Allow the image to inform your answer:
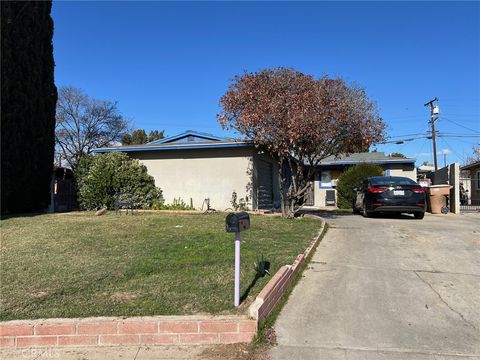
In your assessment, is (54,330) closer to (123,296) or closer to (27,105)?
(123,296)

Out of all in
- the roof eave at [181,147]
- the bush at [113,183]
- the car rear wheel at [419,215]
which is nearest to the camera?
the car rear wheel at [419,215]

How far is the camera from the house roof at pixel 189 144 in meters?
17.8

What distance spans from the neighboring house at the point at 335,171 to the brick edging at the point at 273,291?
21.1 m

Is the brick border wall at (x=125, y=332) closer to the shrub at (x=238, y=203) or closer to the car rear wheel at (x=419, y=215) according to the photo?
the car rear wheel at (x=419, y=215)

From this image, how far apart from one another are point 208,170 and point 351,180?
844 centimetres

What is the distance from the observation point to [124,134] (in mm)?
49156

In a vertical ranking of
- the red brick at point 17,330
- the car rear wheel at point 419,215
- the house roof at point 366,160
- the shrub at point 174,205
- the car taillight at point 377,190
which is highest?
the house roof at point 366,160

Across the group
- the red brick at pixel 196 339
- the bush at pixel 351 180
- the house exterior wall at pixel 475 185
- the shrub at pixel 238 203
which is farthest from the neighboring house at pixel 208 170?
the house exterior wall at pixel 475 185

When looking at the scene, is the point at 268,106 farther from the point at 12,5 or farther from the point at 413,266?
the point at 12,5

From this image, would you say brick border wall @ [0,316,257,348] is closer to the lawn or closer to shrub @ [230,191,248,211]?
the lawn

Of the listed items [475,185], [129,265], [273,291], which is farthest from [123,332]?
[475,185]

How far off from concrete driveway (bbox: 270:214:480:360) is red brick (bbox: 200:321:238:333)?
1.59ft

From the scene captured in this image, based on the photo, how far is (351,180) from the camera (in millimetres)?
23297

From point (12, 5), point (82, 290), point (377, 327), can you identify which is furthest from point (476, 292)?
point (12, 5)
